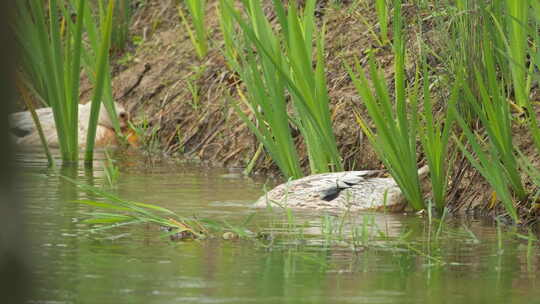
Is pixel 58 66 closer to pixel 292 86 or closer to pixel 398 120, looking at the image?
pixel 292 86

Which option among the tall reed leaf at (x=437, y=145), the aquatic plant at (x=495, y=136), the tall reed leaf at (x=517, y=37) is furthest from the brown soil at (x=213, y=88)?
the aquatic plant at (x=495, y=136)

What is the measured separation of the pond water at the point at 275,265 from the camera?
94.8 inches

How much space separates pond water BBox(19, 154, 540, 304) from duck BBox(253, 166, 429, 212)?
307 mm

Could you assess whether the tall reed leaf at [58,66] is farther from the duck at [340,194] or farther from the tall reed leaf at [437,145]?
the tall reed leaf at [437,145]

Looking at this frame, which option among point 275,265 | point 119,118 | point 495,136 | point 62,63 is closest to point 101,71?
point 62,63

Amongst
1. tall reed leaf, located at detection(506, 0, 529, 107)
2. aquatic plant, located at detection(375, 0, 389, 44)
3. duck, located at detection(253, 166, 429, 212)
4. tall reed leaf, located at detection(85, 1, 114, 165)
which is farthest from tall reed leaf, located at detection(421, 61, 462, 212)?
tall reed leaf, located at detection(85, 1, 114, 165)

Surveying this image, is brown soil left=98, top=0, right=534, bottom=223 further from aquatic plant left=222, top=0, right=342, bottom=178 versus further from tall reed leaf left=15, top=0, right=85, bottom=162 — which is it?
tall reed leaf left=15, top=0, right=85, bottom=162

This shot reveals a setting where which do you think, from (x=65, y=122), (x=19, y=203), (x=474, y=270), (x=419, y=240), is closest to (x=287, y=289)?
(x=474, y=270)

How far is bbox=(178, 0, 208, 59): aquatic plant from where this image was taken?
26.1 feet

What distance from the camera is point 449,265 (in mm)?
3008

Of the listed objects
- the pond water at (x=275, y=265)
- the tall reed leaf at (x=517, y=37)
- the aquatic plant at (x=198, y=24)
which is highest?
the aquatic plant at (x=198, y=24)

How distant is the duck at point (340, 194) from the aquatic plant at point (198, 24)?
10.8 feet

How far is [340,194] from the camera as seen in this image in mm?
4758

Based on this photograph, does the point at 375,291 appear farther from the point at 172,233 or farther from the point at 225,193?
the point at 225,193
